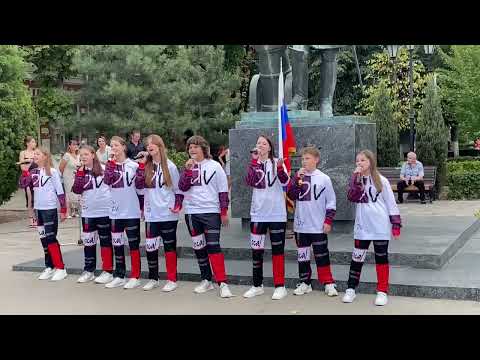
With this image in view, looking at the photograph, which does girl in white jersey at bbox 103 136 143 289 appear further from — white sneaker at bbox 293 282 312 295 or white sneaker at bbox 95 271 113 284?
white sneaker at bbox 293 282 312 295

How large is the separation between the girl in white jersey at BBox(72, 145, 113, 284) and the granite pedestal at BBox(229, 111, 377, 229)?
2.52 meters

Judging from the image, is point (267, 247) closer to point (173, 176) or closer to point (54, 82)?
point (173, 176)

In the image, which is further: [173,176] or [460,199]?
[460,199]

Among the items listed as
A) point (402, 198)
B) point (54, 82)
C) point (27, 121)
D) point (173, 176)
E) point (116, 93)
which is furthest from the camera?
point (54, 82)

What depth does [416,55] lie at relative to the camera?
31.8 metres

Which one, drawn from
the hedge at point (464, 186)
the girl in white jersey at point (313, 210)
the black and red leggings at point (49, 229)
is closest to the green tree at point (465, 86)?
the hedge at point (464, 186)

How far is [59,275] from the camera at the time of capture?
870 cm

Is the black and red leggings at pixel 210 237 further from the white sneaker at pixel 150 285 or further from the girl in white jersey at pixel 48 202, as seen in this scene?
the girl in white jersey at pixel 48 202

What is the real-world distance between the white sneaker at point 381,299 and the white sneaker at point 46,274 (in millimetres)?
4331
